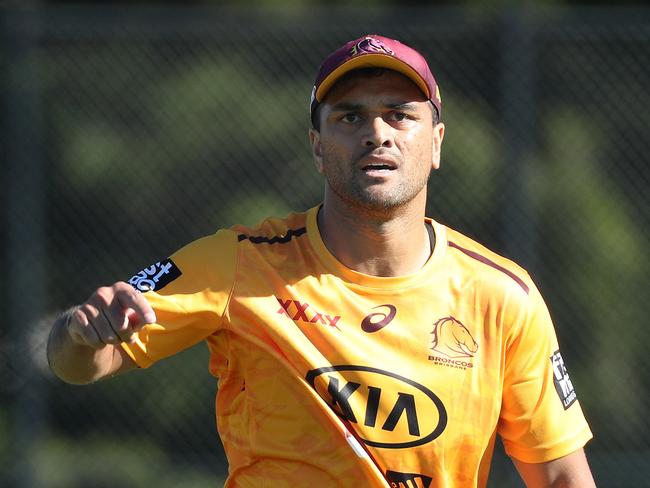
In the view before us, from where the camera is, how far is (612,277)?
22.0 feet

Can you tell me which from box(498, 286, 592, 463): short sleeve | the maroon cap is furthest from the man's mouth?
box(498, 286, 592, 463): short sleeve

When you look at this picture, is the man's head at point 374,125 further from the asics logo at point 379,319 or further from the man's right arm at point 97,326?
the man's right arm at point 97,326

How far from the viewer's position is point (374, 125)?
304cm

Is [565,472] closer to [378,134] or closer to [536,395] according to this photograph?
Result: [536,395]

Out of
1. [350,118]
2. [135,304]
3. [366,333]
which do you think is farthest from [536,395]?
[135,304]

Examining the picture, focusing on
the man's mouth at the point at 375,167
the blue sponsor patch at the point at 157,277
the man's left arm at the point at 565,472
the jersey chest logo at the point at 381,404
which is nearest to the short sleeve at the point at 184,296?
the blue sponsor patch at the point at 157,277

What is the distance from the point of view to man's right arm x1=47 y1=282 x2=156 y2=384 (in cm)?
251

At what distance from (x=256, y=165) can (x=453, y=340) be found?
12.2 ft

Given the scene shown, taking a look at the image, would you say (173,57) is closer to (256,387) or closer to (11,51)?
(11,51)

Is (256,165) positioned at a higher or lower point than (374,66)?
lower

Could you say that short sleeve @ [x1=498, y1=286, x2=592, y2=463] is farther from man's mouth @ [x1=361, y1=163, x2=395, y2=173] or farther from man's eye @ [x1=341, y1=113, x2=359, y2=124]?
man's eye @ [x1=341, y1=113, x2=359, y2=124]

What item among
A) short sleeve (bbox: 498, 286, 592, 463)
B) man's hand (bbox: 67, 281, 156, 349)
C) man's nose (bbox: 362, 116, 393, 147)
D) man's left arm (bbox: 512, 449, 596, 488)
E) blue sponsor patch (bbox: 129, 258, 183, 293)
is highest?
man's nose (bbox: 362, 116, 393, 147)

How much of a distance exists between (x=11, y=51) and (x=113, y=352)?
12.6ft

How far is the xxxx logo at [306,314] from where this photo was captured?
9.84 ft
